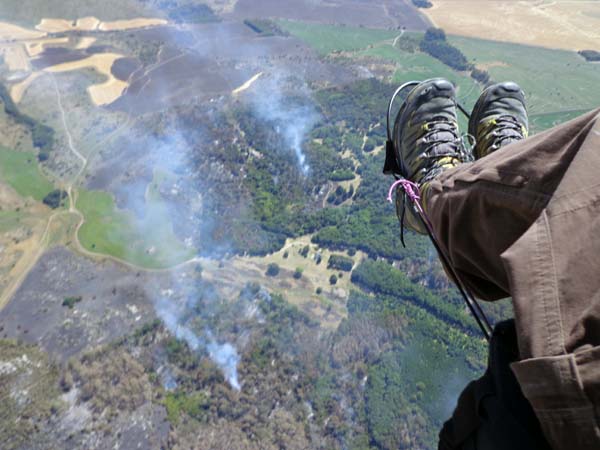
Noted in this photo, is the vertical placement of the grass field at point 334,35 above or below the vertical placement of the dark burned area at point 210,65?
above

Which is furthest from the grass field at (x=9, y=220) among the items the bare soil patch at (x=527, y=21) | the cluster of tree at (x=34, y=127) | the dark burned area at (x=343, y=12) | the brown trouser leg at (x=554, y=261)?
the bare soil patch at (x=527, y=21)

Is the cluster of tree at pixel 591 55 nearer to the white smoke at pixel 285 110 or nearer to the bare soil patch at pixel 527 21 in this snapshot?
the bare soil patch at pixel 527 21

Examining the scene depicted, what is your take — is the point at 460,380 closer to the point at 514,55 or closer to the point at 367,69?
the point at 367,69

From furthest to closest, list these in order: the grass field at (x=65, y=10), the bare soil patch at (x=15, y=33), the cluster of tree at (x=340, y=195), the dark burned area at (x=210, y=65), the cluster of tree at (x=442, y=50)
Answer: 1. the grass field at (x=65, y=10)
2. the bare soil patch at (x=15, y=33)
3. the cluster of tree at (x=442, y=50)
4. the dark burned area at (x=210, y=65)
5. the cluster of tree at (x=340, y=195)

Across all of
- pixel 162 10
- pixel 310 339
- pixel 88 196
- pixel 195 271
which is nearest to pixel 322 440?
pixel 310 339

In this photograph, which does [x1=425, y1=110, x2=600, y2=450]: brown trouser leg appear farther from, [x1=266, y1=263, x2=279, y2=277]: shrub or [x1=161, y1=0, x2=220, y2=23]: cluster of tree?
[x1=161, y1=0, x2=220, y2=23]: cluster of tree

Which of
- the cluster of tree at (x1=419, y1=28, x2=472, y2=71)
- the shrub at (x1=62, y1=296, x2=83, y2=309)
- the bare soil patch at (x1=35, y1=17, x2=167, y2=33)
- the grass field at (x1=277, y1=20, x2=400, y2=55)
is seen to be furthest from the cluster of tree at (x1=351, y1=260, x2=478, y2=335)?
the bare soil patch at (x1=35, y1=17, x2=167, y2=33)

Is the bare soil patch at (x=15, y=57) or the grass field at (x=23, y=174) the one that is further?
the bare soil patch at (x=15, y=57)

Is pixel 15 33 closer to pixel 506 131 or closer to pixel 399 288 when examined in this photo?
pixel 399 288

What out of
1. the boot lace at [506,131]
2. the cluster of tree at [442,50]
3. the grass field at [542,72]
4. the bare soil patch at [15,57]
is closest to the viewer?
the boot lace at [506,131]
